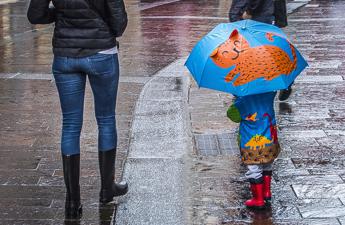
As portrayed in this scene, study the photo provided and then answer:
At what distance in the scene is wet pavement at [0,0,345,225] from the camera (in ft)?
17.4

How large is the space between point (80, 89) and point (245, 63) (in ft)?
3.71

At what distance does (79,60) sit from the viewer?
16.4ft

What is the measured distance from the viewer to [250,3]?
26.0 feet

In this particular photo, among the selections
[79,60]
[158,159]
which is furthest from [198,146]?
[79,60]

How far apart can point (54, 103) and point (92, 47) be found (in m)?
3.92

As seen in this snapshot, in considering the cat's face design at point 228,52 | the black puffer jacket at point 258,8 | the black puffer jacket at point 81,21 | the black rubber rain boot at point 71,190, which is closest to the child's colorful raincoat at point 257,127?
the cat's face design at point 228,52

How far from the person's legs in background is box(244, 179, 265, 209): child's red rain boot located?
3.09 feet

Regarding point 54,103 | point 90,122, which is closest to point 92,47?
point 90,122

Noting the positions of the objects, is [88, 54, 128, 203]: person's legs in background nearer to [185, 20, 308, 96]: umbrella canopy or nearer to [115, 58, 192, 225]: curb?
[115, 58, 192, 225]: curb

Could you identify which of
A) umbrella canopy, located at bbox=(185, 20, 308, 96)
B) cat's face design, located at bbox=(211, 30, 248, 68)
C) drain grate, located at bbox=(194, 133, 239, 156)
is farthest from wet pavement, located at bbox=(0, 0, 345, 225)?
cat's face design, located at bbox=(211, 30, 248, 68)

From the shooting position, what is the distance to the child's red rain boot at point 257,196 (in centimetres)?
529

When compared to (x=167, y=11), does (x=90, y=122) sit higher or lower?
higher

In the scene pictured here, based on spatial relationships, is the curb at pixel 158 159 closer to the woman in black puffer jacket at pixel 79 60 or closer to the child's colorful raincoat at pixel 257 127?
the woman in black puffer jacket at pixel 79 60

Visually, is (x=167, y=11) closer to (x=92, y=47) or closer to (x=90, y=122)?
(x=90, y=122)
